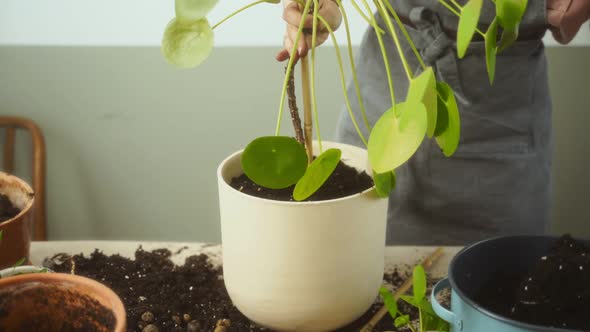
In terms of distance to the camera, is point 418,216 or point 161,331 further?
point 418,216

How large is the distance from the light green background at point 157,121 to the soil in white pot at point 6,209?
92 cm

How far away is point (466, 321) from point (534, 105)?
589mm

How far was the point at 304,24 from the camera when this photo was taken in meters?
0.58

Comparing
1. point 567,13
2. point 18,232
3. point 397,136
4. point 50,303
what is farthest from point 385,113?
point 567,13

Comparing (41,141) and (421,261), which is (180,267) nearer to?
(421,261)

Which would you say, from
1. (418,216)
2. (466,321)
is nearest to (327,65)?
(418,216)

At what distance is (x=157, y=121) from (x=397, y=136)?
4.17 ft

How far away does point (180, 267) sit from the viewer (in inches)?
29.0

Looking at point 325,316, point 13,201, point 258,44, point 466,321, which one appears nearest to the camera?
point 466,321

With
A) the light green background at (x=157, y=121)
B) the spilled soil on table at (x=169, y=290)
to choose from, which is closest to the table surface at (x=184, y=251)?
the spilled soil on table at (x=169, y=290)

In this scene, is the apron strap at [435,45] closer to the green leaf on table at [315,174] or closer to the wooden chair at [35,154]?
the green leaf on table at [315,174]

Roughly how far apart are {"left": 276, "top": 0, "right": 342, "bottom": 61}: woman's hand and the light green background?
930 mm

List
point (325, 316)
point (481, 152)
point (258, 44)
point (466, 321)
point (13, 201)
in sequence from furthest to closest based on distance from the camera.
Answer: point (258, 44) < point (481, 152) < point (13, 201) < point (325, 316) < point (466, 321)

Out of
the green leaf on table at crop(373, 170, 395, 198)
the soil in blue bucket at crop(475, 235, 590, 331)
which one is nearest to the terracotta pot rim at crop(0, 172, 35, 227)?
the green leaf on table at crop(373, 170, 395, 198)
